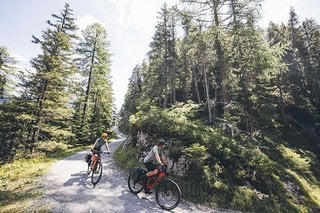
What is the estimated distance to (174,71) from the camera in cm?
3419

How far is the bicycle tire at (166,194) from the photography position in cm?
872

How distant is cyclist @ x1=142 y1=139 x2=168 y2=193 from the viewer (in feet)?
29.2

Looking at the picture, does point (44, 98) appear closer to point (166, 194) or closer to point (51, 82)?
point (51, 82)

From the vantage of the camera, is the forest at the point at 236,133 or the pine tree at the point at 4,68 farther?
the pine tree at the point at 4,68

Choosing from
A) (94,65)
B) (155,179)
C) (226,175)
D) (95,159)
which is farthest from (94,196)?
(94,65)

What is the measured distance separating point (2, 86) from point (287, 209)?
28.7 meters

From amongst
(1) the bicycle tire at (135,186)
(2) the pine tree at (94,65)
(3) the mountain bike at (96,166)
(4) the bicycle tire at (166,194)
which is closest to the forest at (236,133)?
(4) the bicycle tire at (166,194)

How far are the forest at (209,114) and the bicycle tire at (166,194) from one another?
1715 millimetres

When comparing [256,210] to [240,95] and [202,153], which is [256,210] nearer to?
[202,153]

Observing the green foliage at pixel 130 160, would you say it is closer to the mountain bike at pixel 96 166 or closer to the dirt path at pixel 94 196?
the dirt path at pixel 94 196

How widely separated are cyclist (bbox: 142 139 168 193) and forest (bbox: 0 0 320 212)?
2220 millimetres

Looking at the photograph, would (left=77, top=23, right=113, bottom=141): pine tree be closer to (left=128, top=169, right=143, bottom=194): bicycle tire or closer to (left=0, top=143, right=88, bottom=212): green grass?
(left=0, top=143, right=88, bottom=212): green grass

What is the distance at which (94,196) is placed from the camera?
363 inches

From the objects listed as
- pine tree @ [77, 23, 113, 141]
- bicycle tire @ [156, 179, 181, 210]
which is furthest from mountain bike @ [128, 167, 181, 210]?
pine tree @ [77, 23, 113, 141]
